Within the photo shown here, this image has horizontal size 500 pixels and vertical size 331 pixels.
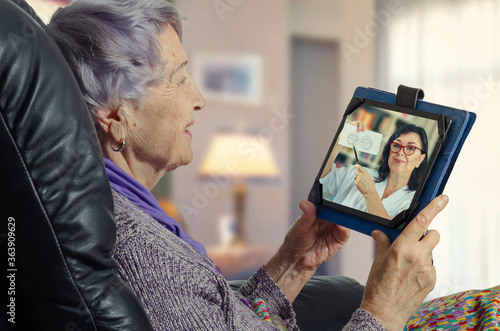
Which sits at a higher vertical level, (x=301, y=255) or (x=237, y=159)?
(x=301, y=255)

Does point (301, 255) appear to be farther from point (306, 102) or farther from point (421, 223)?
point (306, 102)

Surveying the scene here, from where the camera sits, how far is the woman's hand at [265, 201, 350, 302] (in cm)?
133

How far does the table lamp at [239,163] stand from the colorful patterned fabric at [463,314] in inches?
127

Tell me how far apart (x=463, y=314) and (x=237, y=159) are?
3.40 m

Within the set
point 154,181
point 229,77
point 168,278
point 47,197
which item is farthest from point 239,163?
point 47,197

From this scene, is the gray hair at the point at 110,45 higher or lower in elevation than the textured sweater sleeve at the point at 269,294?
higher

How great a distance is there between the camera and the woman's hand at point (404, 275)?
0.99 m

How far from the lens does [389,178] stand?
1.07 meters

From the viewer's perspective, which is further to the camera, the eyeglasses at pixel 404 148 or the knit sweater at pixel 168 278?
the eyeglasses at pixel 404 148

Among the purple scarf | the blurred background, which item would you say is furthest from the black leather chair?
the blurred background

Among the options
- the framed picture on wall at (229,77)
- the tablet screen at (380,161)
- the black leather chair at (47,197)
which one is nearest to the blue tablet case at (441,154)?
the tablet screen at (380,161)

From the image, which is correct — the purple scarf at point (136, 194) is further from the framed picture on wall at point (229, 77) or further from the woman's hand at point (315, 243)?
the framed picture on wall at point (229, 77)

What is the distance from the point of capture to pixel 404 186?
105 centimetres

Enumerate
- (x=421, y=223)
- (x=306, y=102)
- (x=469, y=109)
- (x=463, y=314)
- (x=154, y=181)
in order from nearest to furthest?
(x=421, y=223), (x=463, y=314), (x=154, y=181), (x=469, y=109), (x=306, y=102)
